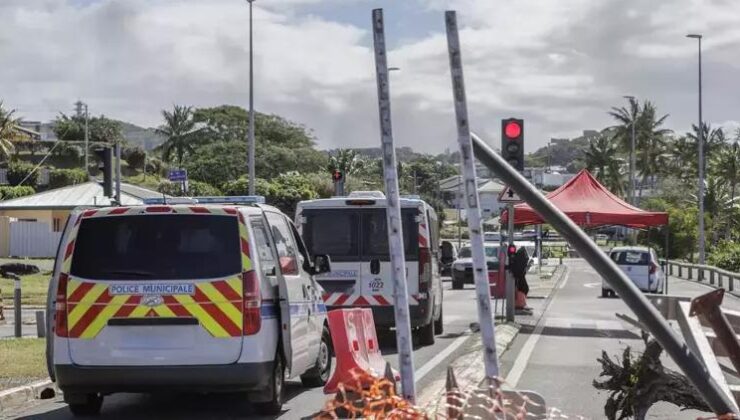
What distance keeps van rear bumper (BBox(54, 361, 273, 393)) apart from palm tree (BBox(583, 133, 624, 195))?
102 meters

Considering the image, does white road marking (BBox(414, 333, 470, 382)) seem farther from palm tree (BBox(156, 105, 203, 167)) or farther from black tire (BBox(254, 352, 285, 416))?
palm tree (BBox(156, 105, 203, 167))

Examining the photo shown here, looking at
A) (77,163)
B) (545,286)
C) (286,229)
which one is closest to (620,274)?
(286,229)

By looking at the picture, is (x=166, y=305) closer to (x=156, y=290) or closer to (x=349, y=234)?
(x=156, y=290)

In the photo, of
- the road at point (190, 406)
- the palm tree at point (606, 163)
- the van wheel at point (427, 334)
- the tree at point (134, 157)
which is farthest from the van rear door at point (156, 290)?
the palm tree at point (606, 163)

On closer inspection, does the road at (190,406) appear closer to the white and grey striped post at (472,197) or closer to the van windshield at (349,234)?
the van windshield at (349,234)

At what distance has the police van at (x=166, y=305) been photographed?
9.05 meters

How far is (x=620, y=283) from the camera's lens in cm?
362

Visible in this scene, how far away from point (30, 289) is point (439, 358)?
2057 centimetres

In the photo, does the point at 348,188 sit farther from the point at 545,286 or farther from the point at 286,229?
the point at 286,229

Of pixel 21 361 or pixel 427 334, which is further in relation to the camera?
pixel 427 334

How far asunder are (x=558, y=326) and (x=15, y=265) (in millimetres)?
26272

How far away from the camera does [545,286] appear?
3791 cm

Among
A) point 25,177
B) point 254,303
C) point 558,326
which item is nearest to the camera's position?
point 254,303

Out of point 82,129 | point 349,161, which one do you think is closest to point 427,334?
point 349,161
